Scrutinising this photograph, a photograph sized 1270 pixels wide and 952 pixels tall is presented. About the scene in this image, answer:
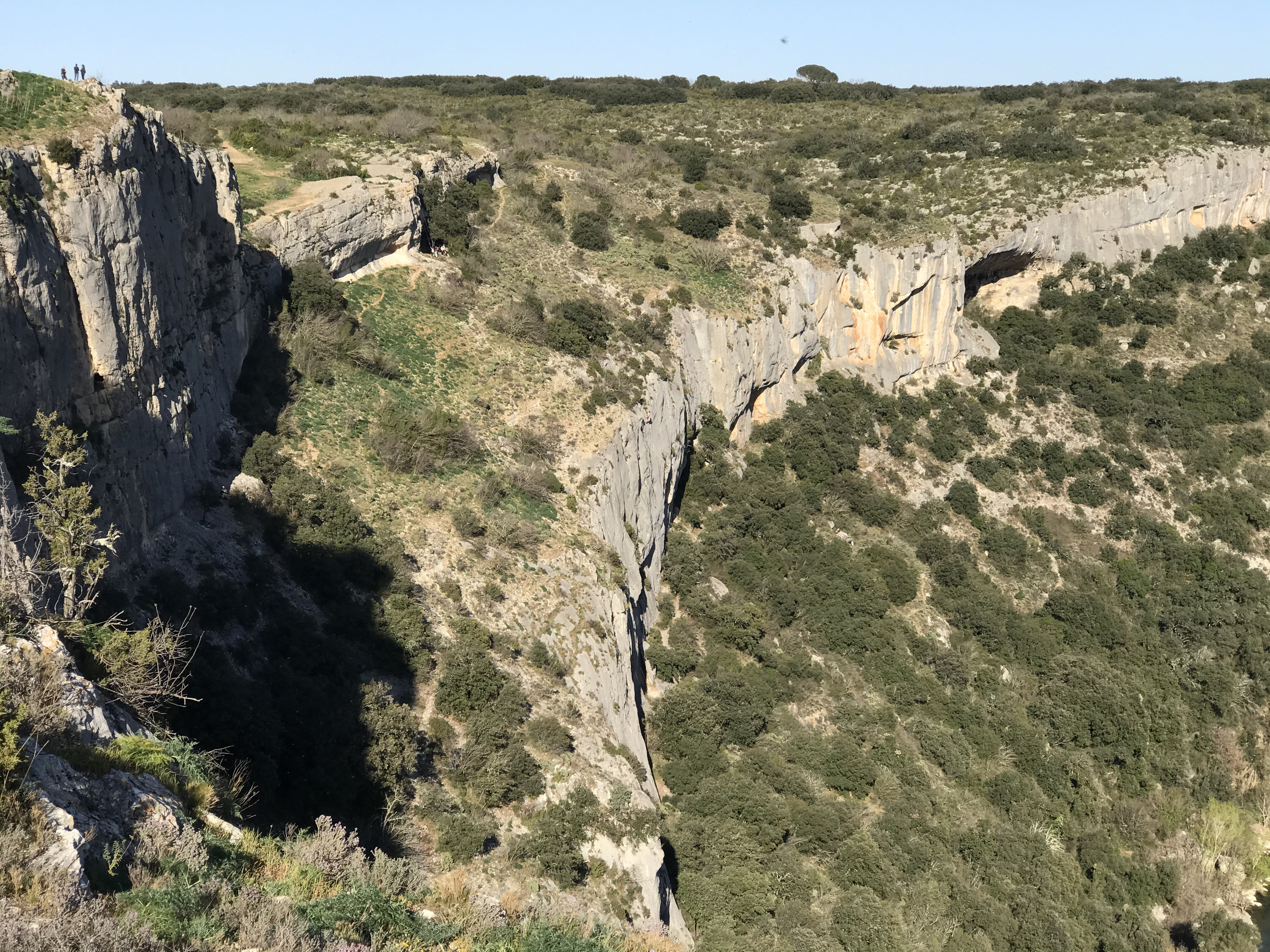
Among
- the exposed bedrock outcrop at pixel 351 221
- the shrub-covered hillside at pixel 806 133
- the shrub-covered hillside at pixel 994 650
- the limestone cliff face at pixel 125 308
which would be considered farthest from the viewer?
the shrub-covered hillside at pixel 806 133

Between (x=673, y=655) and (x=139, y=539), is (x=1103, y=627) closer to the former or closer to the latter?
(x=673, y=655)

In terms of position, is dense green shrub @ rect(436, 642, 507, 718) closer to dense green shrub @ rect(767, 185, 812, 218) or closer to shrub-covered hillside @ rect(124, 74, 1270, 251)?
shrub-covered hillside @ rect(124, 74, 1270, 251)

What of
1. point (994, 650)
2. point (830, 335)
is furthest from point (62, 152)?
point (830, 335)

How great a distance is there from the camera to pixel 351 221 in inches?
1506

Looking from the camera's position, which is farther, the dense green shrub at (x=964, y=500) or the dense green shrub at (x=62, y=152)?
the dense green shrub at (x=964, y=500)

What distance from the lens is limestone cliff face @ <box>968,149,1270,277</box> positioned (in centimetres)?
5838

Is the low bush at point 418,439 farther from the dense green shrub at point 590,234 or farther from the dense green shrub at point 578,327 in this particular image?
the dense green shrub at point 590,234

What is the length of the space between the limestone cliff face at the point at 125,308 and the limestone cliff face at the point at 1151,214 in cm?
4414

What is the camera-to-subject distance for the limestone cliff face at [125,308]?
19.0 meters

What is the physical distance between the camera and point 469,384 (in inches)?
1452

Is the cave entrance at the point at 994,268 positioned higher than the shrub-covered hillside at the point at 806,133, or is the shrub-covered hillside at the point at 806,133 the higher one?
the shrub-covered hillside at the point at 806,133

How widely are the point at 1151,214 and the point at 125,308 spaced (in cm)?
6159

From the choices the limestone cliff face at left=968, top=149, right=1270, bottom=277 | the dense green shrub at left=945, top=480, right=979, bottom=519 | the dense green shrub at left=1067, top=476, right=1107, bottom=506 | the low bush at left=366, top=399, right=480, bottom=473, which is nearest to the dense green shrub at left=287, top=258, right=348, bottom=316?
the low bush at left=366, top=399, right=480, bottom=473

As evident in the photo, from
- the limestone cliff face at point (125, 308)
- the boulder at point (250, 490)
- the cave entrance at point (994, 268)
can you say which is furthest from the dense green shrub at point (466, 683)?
the cave entrance at point (994, 268)
